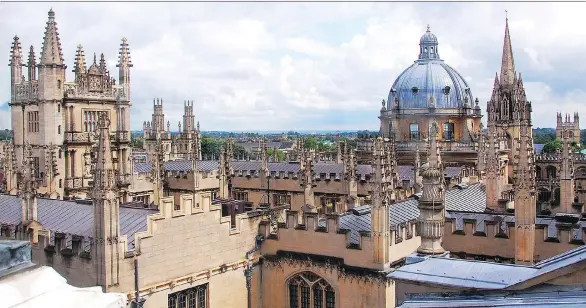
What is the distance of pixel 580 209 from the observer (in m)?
22.5

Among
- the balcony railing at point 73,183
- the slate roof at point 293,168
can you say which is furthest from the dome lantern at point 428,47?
the balcony railing at point 73,183

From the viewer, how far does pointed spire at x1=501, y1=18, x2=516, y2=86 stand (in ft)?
196

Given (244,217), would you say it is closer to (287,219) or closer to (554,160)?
(287,219)

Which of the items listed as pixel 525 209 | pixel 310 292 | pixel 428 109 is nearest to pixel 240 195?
pixel 428 109

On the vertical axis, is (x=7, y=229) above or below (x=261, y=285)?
above

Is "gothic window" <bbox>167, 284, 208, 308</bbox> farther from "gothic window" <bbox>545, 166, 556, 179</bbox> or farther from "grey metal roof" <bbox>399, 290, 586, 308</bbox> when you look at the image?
"gothic window" <bbox>545, 166, 556, 179</bbox>

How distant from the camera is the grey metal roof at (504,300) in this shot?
8.03 metres

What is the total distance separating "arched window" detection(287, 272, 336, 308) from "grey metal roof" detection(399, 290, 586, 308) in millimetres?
8669

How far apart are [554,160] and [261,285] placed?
207 feet

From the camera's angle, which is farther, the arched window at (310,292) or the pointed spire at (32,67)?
the pointed spire at (32,67)

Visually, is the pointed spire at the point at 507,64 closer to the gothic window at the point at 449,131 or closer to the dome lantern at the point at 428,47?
the dome lantern at the point at 428,47

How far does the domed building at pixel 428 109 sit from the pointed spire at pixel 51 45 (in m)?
25.8

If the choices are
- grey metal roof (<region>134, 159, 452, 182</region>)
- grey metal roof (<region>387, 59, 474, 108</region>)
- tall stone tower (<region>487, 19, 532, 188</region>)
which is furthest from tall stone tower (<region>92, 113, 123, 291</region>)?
tall stone tower (<region>487, 19, 532, 188</region>)

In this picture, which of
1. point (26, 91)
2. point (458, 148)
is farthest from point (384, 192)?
point (458, 148)
